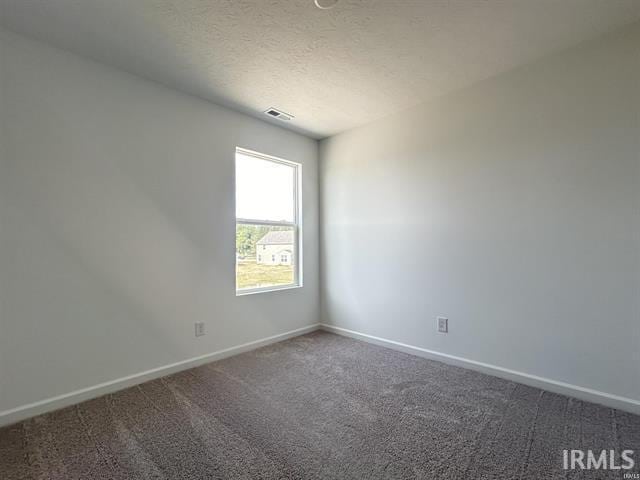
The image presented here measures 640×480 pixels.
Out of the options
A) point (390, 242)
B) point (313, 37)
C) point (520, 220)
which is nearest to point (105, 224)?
point (313, 37)

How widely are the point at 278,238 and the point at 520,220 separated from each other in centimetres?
243

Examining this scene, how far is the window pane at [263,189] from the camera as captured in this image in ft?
10.8

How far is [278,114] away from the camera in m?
3.22

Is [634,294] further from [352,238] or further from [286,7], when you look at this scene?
[286,7]

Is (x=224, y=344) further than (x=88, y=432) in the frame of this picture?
Yes

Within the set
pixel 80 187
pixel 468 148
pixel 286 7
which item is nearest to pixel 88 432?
pixel 80 187

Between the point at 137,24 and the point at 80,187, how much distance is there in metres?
1.17

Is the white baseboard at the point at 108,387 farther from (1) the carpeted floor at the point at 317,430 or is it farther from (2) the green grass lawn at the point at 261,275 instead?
(2) the green grass lawn at the point at 261,275

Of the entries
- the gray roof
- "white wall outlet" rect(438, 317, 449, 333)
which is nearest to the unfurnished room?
"white wall outlet" rect(438, 317, 449, 333)

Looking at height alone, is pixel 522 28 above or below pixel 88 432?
above

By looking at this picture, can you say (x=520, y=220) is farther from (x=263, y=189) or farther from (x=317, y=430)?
(x=263, y=189)

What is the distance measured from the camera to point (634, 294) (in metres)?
2.01

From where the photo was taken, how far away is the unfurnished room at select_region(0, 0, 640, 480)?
1.78 m

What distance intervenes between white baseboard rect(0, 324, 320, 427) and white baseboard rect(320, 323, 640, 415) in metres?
1.51
